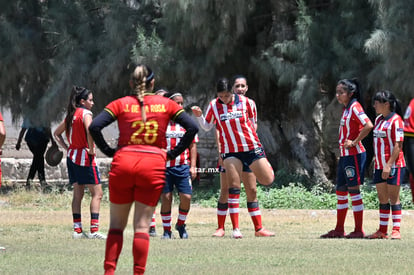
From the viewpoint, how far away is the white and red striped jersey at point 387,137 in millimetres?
11422

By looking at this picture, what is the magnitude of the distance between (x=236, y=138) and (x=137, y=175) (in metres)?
4.70

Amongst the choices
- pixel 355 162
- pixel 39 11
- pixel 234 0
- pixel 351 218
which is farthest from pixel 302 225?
pixel 39 11

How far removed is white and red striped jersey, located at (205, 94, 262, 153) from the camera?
11.7 meters

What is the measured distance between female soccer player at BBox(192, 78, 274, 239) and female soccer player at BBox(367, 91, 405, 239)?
4.64ft

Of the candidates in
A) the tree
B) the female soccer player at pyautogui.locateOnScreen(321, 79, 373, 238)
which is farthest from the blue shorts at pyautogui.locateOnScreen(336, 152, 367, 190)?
the tree

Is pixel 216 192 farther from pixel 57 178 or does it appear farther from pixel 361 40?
pixel 57 178

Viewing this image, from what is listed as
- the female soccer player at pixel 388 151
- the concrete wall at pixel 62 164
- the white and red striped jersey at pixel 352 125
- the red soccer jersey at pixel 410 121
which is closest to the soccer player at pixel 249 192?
the white and red striped jersey at pixel 352 125

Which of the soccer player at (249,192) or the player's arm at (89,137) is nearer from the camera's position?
the player's arm at (89,137)

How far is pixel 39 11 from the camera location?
2381 centimetres

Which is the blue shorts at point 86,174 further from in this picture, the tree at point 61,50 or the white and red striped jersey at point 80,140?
the tree at point 61,50

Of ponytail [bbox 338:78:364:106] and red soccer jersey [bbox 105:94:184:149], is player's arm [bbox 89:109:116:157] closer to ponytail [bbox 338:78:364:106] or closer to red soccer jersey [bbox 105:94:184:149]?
red soccer jersey [bbox 105:94:184:149]

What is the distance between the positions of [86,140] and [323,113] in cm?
1097

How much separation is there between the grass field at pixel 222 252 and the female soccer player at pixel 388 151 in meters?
0.40

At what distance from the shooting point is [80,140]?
38.9 ft
